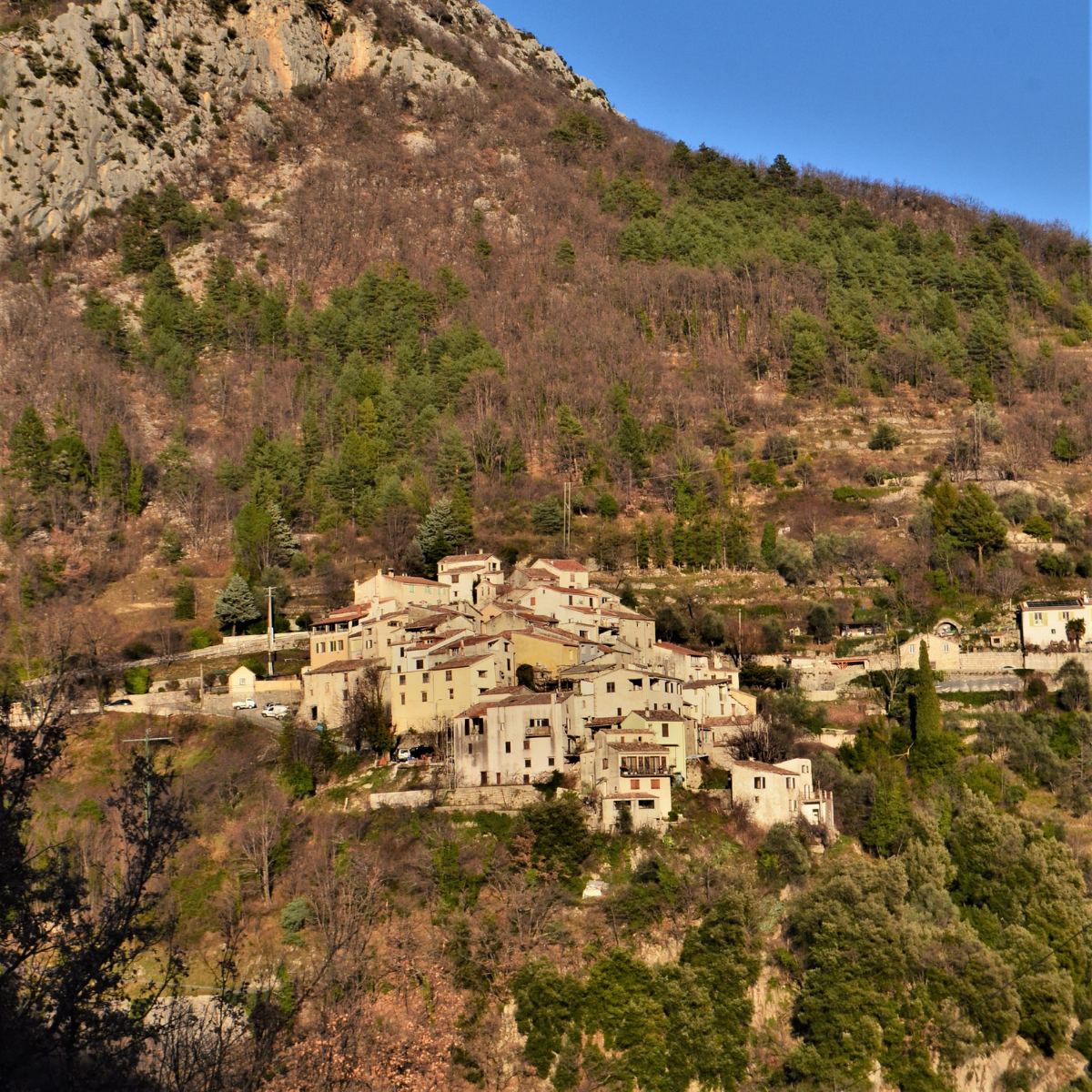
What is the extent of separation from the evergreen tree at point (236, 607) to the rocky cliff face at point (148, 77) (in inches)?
2603

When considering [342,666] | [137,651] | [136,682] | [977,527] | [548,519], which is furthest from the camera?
[548,519]

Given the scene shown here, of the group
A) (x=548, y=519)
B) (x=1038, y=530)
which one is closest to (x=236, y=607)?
(x=548, y=519)

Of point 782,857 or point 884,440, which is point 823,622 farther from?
point 884,440

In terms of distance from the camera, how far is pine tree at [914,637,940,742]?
56.1 meters

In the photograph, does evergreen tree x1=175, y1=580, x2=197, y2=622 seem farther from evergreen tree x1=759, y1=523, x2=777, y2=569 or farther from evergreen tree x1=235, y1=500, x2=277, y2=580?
evergreen tree x1=759, y1=523, x2=777, y2=569

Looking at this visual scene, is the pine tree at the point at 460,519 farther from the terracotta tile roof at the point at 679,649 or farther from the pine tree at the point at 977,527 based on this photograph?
the pine tree at the point at 977,527

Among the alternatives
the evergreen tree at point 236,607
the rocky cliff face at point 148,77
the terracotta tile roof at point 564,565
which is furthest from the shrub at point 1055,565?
the rocky cliff face at point 148,77

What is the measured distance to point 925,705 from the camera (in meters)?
56.8

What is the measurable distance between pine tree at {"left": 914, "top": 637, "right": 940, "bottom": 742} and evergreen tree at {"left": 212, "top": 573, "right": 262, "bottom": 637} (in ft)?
114

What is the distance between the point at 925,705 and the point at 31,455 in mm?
56285

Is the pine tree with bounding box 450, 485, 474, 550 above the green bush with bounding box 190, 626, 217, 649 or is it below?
above

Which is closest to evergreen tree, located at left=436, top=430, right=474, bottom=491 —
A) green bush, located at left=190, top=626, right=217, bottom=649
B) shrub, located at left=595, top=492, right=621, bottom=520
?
shrub, located at left=595, top=492, right=621, bottom=520

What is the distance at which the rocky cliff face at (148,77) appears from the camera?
12200cm

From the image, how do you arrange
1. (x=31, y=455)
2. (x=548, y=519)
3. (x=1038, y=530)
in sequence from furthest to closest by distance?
(x=31, y=455) → (x=548, y=519) → (x=1038, y=530)
